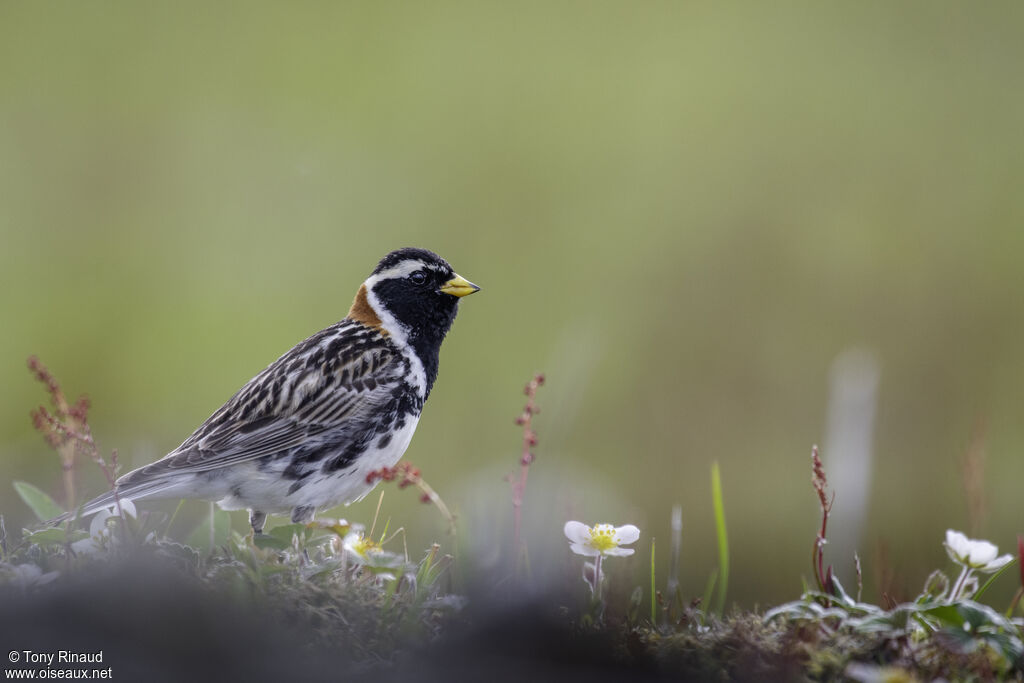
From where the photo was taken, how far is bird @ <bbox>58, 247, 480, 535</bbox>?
15.1 feet

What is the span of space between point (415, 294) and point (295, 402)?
0.90m

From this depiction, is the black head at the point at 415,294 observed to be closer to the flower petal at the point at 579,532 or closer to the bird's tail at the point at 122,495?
the bird's tail at the point at 122,495

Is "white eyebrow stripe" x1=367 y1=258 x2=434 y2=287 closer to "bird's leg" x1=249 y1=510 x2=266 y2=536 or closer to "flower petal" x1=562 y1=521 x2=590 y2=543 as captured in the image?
"bird's leg" x1=249 y1=510 x2=266 y2=536

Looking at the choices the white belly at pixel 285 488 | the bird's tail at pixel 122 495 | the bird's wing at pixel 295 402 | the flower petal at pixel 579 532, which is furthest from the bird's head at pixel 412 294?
the flower petal at pixel 579 532

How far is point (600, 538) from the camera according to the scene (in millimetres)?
3508

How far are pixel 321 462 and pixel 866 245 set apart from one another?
11215 millimetres

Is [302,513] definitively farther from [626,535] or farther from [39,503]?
[626,535]

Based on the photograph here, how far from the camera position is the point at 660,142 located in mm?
17406

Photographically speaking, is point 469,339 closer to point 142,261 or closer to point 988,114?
point 142,261

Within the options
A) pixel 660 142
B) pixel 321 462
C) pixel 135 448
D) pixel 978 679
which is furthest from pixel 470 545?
pixel 660 142

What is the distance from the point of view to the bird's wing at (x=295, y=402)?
15.2 ft

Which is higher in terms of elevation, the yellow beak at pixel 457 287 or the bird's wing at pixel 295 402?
the yellow beak at pixel 457 287

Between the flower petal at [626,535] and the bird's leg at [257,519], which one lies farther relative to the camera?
the bird's leg at [257,519]

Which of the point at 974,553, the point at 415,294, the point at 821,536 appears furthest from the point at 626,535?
the point at 415,294
